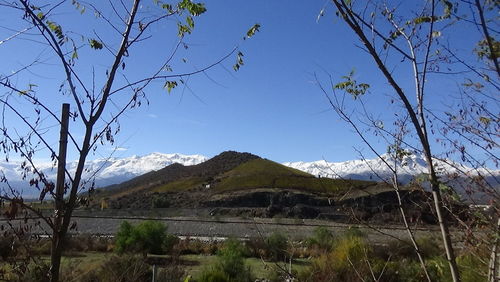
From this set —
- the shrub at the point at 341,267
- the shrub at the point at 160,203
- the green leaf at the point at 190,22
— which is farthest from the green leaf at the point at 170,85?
the shrub at the point at 160,203

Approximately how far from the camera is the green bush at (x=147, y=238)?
1600 centimetres

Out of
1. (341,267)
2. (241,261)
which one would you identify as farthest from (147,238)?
(341,267)

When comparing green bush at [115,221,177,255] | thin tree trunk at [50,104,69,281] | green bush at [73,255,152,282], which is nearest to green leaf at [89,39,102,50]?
thin tree trunk at [50,104,69,281]

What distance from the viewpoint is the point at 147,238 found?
16547 mm

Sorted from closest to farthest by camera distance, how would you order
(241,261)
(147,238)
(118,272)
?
1. (118,272)
2. (241,261)
3. (147,238)

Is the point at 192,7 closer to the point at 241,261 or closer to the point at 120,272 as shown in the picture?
the point at 120,272

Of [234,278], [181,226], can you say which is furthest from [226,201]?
[234,278]

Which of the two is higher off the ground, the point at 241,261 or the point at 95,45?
the point at 95,45

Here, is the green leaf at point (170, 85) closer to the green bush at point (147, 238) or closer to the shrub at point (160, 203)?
the green bush at point (147, 238)

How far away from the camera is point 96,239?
61.8ft

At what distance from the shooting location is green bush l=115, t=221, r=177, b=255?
16000 mm

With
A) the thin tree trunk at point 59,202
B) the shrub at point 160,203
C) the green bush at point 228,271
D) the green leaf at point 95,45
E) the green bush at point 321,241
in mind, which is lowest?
the green bush at point 228,271

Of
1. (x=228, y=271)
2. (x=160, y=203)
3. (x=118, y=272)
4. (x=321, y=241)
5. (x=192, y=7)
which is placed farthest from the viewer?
(x=160, y=203)

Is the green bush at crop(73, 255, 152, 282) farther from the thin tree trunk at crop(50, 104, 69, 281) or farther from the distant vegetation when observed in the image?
the thin tree trunk at crop(50, 104, 69, 281)
